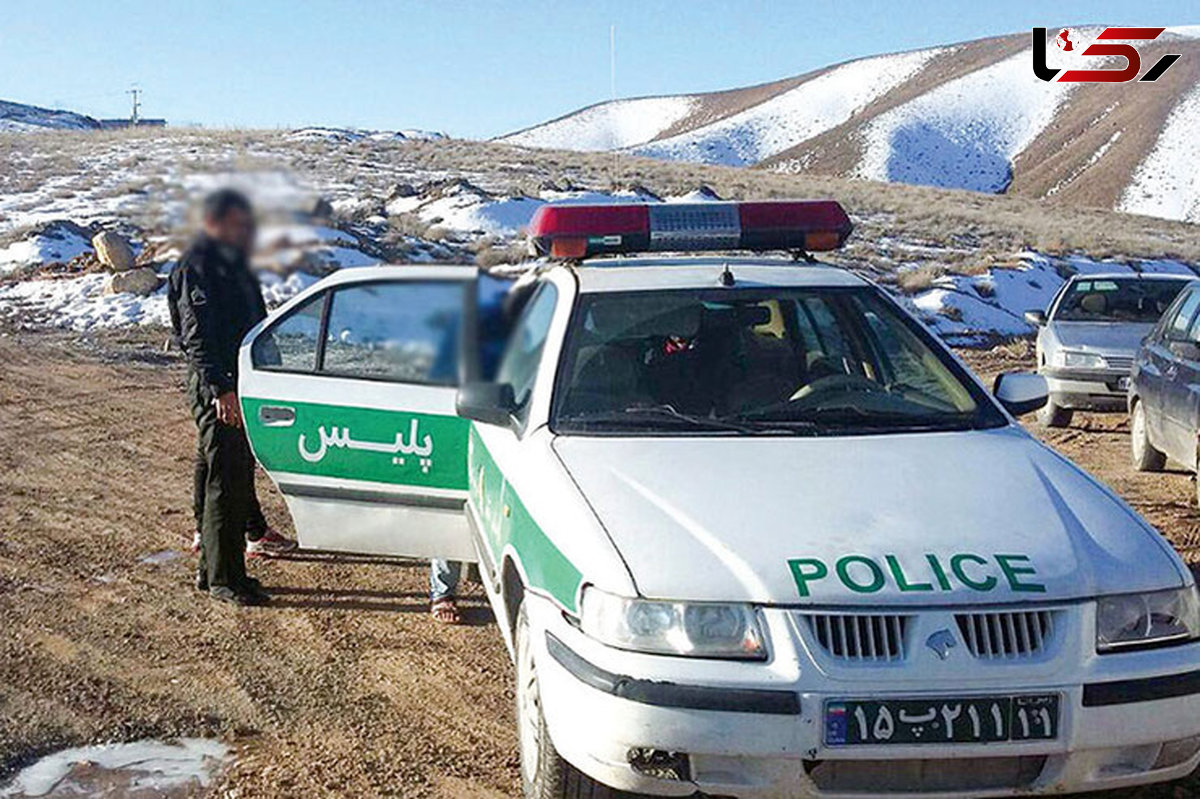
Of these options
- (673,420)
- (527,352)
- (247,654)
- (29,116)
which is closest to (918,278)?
(247,654)

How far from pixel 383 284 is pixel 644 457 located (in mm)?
1037

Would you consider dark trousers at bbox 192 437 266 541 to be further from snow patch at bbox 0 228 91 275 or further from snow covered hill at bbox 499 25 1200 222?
snow covered hill at bbox 499 25 1200 222

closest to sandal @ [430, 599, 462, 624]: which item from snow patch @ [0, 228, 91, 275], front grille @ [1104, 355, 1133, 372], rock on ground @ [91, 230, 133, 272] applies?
front grille @ [1104, 355, 1133, 372]

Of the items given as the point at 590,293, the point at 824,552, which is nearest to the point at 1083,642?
the point at 824,552

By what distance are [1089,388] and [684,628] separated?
8486 millimetres

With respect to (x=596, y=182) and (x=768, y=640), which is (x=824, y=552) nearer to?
(x=768, y=640)

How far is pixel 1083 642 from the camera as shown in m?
3.12

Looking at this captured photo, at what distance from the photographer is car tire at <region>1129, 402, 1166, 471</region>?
894 cm

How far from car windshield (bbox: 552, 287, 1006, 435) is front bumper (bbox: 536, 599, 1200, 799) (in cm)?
115

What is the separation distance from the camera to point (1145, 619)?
3230mm

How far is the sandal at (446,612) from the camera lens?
224 inches

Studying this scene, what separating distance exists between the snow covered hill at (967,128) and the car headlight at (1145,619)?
75110mm

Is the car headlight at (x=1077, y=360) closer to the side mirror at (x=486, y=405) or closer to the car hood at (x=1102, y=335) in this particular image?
the car hood at (x=1102, y=335)

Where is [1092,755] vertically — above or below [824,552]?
below
